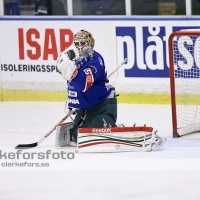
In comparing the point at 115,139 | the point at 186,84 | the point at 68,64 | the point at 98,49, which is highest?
the point at 98,49

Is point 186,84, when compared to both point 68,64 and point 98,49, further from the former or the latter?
point 68,64

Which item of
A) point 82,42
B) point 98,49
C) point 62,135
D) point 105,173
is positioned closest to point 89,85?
point 82,42

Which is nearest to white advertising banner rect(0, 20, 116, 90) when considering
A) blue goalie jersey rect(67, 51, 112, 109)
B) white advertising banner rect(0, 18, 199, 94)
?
white advertising banner rect(0, 18, 199, 94)

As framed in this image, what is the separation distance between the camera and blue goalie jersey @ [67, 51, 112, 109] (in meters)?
6.31

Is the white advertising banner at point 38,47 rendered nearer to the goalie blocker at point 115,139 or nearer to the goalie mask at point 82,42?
the goalie mask at point 82,42

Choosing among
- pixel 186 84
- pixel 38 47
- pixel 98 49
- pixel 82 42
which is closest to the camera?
pixel 82 42

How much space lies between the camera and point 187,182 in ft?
17.6

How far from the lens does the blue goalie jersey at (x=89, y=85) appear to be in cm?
631

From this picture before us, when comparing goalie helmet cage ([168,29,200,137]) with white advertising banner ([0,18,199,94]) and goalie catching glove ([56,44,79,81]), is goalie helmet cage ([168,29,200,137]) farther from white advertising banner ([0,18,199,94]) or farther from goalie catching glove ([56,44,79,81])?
goalie catching glove ([56,44,79,81])

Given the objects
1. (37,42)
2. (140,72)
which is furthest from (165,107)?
(37,42)

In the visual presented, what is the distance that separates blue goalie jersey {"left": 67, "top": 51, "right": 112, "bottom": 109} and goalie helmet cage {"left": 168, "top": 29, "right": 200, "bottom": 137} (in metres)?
0.66

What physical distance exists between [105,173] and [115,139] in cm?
59

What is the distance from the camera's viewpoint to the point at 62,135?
258 inches

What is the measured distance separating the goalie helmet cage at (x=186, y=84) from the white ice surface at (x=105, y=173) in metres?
0.13
